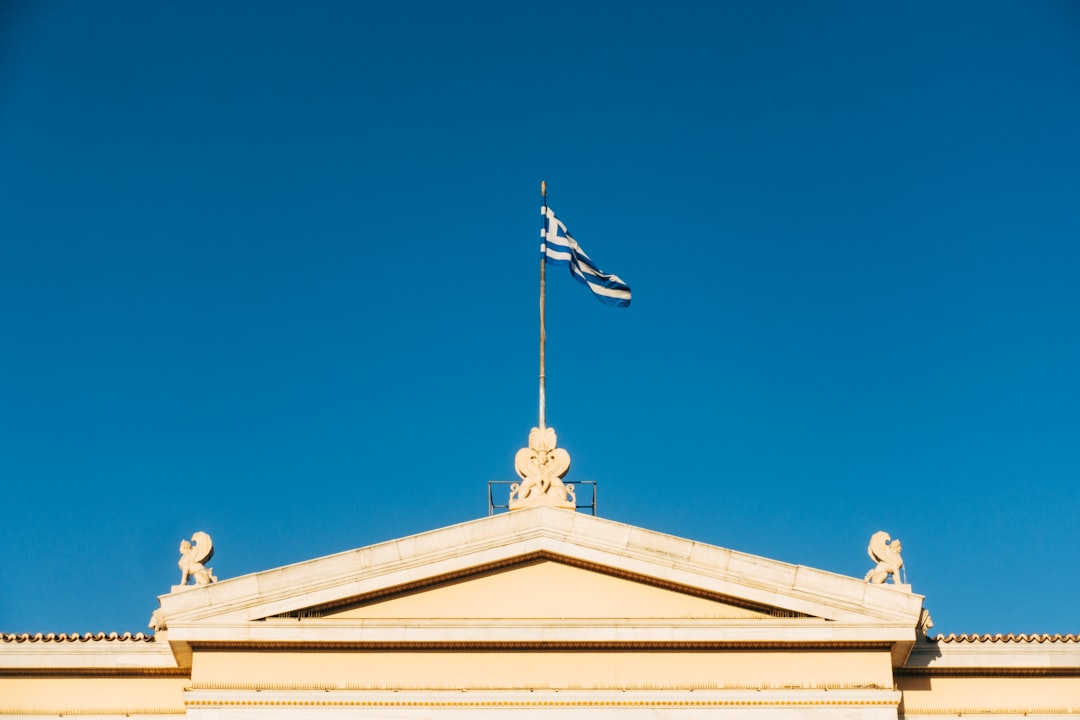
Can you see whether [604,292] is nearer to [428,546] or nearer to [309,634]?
[428,546]

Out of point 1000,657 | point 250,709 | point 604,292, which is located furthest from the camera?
point 604,292

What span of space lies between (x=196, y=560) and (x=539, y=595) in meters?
5.55

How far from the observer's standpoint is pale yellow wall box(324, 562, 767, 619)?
2397 cm

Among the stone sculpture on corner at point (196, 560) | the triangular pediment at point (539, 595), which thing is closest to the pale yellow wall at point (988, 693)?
the triangular pediment at point (539, 595)

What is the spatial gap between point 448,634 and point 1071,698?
10463 mm

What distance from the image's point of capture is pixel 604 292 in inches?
1168

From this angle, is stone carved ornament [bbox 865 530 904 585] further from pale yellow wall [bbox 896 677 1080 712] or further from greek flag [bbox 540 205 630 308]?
greek flag [bbox 540 205 630 308]

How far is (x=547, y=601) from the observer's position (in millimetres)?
24109

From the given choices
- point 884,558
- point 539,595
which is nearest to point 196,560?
point 539,595

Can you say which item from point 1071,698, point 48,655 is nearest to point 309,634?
point 48,655

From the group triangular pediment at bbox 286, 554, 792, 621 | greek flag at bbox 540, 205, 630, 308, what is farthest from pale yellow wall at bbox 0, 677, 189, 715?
greek flag at bbox 540, 205, 630, 308

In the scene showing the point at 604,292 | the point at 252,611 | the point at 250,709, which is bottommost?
the point at 250,709

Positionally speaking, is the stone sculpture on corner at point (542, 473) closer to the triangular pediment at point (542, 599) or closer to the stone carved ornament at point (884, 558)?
the triangular pediment at point (542, 599)

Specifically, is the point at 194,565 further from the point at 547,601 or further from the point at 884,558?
the point at 884,558
